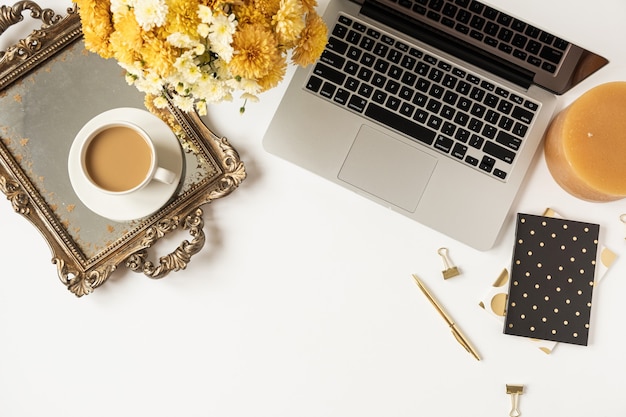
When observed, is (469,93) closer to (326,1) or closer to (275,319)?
(326,1)

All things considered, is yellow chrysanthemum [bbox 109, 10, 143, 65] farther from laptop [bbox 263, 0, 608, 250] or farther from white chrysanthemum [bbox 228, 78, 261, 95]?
laptop [bbox 263, 0, 608, 250]

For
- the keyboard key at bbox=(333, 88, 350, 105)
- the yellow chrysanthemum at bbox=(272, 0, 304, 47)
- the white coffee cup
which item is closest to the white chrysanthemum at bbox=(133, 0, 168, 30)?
the yellow chrysanthemum at bbox=(272, 0, 304, 47)

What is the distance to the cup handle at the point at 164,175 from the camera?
2.23ft

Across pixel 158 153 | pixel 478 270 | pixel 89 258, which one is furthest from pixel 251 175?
pixel 478 270

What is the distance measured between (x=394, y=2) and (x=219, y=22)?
13.2 inches

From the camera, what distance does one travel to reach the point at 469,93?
76cm

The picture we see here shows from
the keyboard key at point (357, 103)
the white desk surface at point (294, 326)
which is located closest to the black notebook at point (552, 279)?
the white desk surface at point (294, 326)

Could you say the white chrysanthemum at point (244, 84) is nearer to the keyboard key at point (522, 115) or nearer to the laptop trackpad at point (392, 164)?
the laptop trackpad at point (392, 164)

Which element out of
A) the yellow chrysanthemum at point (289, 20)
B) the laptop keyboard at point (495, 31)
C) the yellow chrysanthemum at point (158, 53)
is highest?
the laptop keyboard at point (495, 31)

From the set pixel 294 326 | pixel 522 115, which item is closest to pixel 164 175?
pixel 294 326

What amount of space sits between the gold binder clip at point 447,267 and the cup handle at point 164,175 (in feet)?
1.32

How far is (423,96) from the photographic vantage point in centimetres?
76

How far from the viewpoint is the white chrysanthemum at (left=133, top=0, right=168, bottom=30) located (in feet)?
1.61

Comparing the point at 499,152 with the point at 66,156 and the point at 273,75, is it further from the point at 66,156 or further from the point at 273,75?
the point at 66,156
